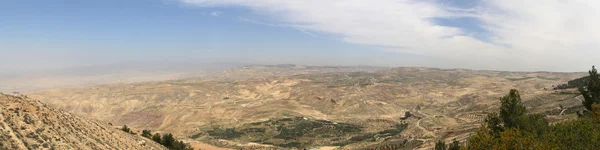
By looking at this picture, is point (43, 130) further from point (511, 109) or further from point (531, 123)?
point (531, 123)

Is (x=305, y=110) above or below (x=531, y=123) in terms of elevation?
below

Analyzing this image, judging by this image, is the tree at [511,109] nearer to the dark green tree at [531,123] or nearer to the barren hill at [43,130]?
the dark green tree at [531,123]

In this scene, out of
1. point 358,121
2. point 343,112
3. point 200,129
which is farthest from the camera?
point 343,112

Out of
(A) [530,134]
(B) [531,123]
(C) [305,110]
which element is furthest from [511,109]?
(C) [305,110]

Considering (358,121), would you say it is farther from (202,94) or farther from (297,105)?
(202,94)

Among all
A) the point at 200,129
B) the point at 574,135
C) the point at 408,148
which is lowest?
the point at 200,129

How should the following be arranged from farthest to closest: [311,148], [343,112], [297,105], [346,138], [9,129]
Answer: [297,105] < [343,112] < [346,138] < [311,148] < [9,129]

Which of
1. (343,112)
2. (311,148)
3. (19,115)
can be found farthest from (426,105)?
(19,115)
